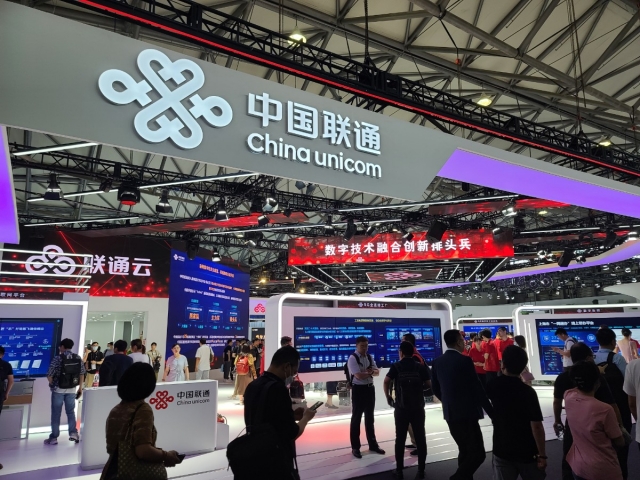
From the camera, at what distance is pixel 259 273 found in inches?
972

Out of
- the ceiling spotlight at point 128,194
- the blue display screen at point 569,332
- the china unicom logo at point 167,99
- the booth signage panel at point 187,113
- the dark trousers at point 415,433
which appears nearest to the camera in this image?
the booth signage panel at point 187,113

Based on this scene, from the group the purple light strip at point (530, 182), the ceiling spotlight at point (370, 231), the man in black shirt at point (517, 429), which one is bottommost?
the man in black shirt at point (517, 429)

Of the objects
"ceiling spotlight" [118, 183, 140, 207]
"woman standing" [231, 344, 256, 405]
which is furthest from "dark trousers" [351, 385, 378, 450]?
"ceiling spotlight" [118, 183, 140, 207]

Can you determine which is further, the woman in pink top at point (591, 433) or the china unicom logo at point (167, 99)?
the china unicom logo at point (167, 99)

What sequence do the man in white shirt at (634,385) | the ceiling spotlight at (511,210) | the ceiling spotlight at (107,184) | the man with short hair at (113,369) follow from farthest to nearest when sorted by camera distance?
the ceiling spotlight at (511,210) < the ceiling spotlight at (107,184) < the man with short hair at (113,369) < the man in white shirt at (634,385)

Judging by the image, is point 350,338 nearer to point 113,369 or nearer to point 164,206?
point 113,369

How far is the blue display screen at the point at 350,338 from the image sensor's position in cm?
761

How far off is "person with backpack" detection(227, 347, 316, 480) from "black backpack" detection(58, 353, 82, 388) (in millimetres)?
4706

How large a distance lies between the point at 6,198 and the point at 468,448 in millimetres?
5253

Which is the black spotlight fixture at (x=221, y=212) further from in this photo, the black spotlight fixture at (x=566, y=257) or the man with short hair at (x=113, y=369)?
the black spotlight fixture at (x=566, y=257)

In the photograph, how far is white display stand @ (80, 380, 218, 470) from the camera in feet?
15.7

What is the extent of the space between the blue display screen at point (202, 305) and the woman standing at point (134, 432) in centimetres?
1086

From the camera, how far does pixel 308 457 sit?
4992 mm

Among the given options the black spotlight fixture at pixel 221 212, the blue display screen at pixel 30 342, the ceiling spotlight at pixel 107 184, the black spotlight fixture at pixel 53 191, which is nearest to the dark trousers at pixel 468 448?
the blue display screen at pixel 30 342
